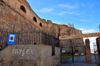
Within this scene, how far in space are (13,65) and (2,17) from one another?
5.31 metres

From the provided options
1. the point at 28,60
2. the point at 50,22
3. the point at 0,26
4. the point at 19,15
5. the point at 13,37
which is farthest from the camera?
the point at 50,22

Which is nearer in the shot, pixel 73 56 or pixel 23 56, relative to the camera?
pixel 23 56

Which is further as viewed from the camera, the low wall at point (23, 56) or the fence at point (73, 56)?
the fence at point (73, 56)

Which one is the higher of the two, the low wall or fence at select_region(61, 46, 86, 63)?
the low wall

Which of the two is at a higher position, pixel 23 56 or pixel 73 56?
pixel 23 56

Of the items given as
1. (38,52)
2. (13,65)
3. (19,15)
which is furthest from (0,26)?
(38,52)

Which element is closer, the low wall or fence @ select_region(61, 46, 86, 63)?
the low wall

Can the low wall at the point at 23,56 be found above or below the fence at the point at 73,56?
above

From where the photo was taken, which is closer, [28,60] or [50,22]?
[28,60]

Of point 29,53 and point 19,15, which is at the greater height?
point 19,15

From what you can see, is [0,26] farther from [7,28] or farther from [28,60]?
[28,60]

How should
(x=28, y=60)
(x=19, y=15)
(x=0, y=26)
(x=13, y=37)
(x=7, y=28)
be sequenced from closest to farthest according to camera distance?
(x=28, y=60) < (x=13, y=37) < (x=0, y=26) < (x=7, y=28) < (x=19, y=15)

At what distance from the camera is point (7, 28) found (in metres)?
8.57

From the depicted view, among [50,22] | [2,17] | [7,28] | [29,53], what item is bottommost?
[29,53]
